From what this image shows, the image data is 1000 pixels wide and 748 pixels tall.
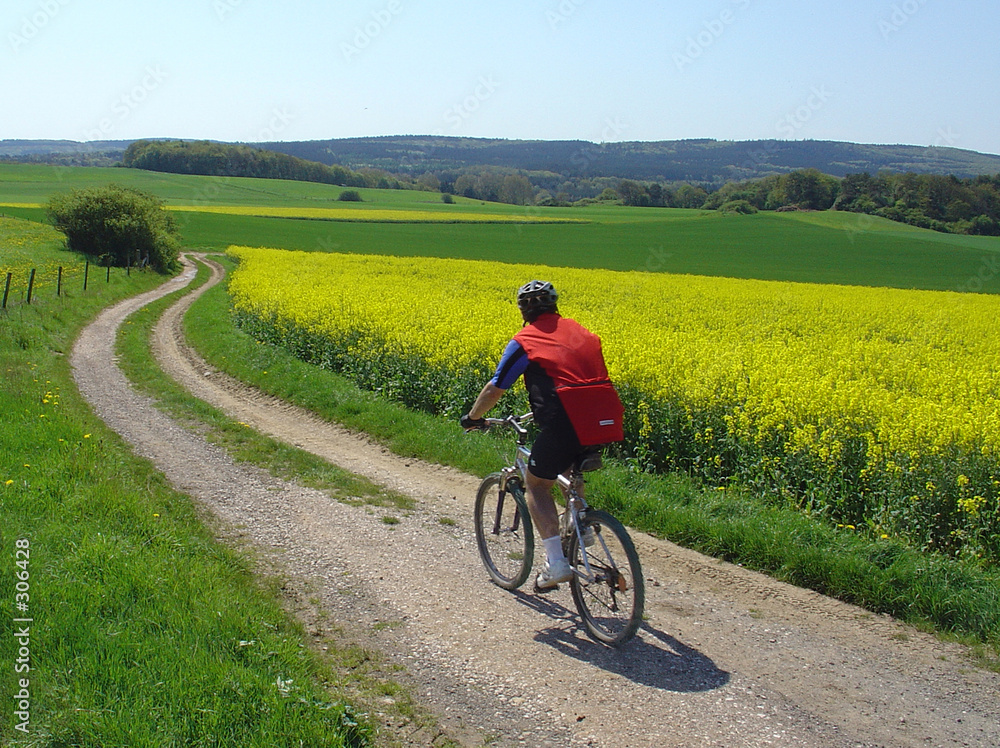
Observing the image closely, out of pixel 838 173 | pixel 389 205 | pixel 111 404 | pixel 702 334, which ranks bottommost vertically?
pixel 111 404

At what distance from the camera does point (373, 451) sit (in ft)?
36.2

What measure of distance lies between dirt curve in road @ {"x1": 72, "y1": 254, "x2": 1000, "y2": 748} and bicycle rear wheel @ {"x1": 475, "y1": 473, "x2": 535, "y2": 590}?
161 mm

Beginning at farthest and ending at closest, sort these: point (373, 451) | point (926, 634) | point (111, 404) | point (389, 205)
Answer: point (389, 205) → point (111, 404) → point (373, 451) → point (926, 634)

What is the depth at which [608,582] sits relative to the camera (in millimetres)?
5297

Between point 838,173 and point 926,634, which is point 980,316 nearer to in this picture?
point 926,634

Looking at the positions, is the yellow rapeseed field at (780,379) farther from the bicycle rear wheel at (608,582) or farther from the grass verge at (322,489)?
the bicycle rear wheel at (608,582)

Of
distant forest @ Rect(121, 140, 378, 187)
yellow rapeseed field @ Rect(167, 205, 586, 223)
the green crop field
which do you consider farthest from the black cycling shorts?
distant forest @ Rect(121, 140, 378, 187)

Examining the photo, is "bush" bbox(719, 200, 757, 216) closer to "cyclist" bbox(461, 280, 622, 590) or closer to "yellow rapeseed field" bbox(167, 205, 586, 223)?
"yellow rapeseed field" bbox(167, 205, 586, 223)

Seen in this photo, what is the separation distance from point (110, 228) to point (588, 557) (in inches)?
1930

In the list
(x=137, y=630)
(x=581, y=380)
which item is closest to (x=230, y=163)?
(x=137, y=630)

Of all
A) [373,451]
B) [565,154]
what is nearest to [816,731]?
[373,451]

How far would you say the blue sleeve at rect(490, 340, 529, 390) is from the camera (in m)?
5.40

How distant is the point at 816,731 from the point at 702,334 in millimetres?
13976

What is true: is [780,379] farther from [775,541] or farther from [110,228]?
[110,228]
